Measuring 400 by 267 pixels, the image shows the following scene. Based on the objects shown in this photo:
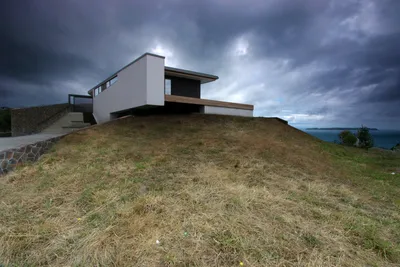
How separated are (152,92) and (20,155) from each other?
16.0 ft

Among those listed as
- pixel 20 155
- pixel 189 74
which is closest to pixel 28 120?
pixel 20 155

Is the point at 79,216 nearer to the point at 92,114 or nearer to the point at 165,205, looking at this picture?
the point at 165,205

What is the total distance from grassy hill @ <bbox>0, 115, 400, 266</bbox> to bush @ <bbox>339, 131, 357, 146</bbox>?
887 cm

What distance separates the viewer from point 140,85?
8.07 metres

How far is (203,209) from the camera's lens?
8.40 ft

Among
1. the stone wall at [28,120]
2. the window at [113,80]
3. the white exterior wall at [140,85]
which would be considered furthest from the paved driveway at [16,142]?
the stone wall at [28,120]

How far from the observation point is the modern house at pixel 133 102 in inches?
313

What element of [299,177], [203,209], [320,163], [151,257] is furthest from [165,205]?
[320,163]

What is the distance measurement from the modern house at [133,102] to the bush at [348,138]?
7015 mm

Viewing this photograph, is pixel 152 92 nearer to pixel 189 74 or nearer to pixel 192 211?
pixel 189 74

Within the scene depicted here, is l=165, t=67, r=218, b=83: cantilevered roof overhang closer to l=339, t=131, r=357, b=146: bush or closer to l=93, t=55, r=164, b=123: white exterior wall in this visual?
l=93, t=55, r=164, b=123: white exterior wall

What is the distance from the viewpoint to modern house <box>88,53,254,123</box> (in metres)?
7.85

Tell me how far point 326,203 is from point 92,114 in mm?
15072

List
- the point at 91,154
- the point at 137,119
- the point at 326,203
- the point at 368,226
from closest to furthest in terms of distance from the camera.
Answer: the point at 368,226, the point at 326,203, the point at 91,154, the point at 137,119
